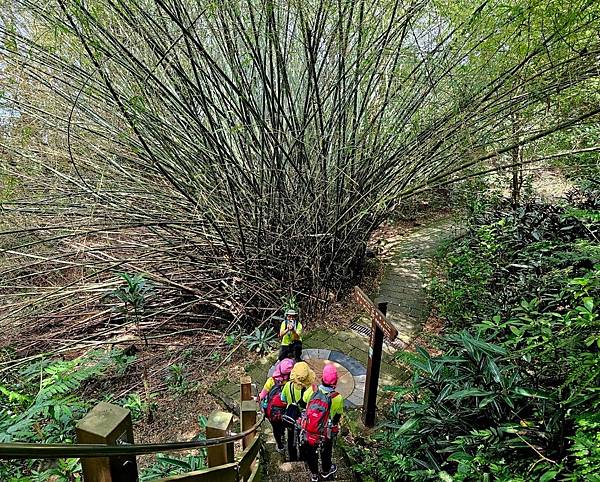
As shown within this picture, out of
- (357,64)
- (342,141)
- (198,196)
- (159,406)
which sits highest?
(357,64)

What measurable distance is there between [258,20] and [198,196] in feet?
4.56

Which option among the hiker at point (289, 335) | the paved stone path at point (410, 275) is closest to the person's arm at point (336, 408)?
the hiker at point (289, 335)

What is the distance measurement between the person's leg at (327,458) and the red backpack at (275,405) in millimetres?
299

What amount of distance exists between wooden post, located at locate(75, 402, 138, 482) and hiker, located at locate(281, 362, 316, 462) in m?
1.43

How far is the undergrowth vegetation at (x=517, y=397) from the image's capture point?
127 centimetres

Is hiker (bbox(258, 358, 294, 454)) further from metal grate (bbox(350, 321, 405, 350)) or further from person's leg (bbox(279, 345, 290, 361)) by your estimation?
metal grate (bbox(350, 321, 405, 350))

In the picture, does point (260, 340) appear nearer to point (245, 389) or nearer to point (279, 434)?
point (279, 434)

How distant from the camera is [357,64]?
279 centimetres

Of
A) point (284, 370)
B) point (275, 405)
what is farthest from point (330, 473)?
point (284, 370)

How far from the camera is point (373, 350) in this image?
7.57ft

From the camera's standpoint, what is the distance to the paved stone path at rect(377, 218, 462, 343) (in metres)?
3.82

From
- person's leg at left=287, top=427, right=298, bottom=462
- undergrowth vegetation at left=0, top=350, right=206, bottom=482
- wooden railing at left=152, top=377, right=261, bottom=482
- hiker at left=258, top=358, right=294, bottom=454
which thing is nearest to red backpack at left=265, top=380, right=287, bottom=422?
hiker at left=258, top=358, right=294, bottom=454

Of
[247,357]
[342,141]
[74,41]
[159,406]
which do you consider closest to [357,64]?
[342,141]

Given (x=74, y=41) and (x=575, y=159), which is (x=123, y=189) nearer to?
(x=74, y=41)
